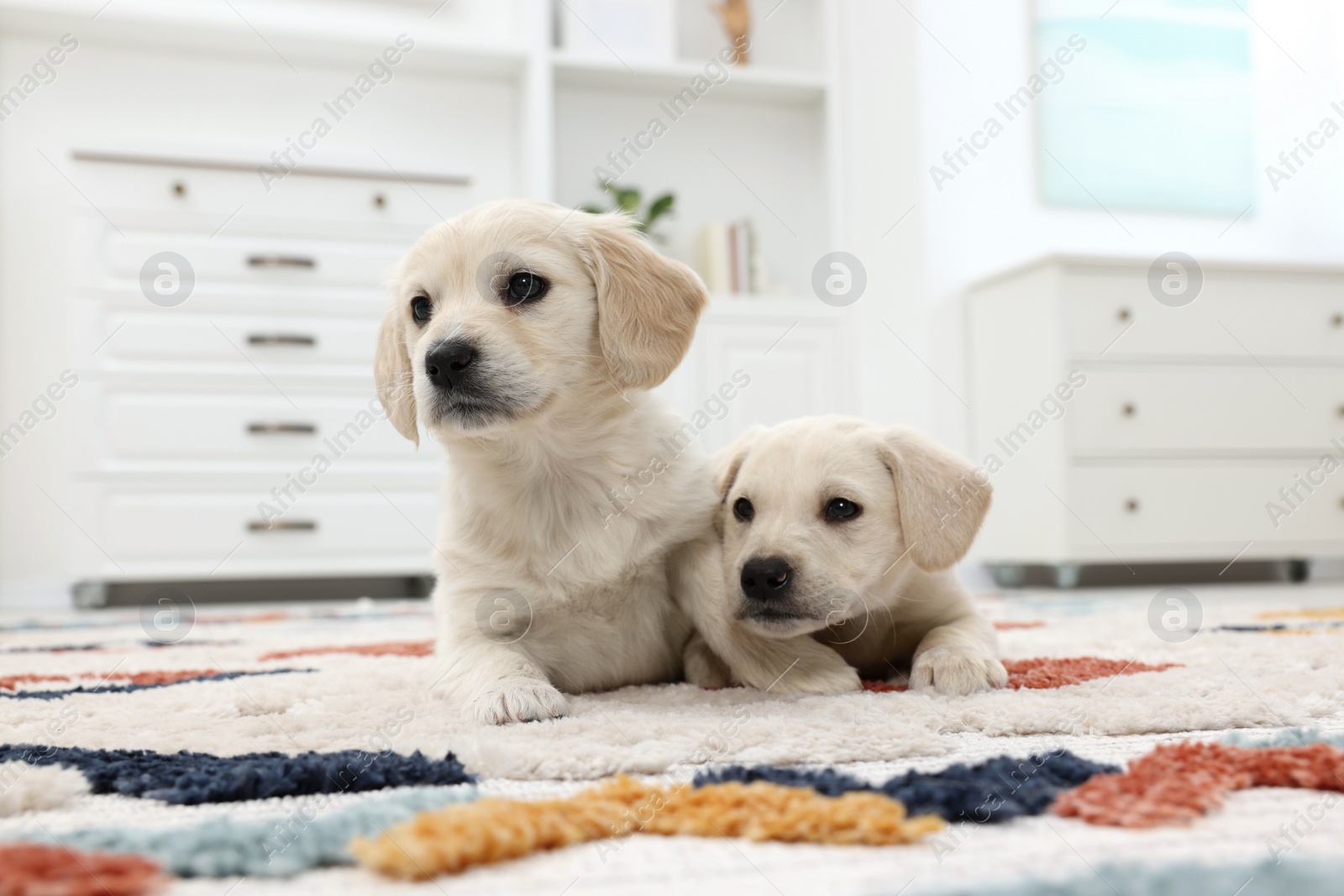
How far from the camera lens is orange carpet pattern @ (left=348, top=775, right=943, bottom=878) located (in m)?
0.67

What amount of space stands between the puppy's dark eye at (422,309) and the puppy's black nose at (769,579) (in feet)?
2.18

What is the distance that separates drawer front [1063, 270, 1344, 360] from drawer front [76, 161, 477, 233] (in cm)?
274

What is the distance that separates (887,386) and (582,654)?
3584mm

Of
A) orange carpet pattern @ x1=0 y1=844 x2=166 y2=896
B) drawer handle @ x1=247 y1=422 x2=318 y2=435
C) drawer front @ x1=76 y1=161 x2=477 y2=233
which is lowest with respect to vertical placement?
orange carpet pattern @ x1=0 y1=844 x2=166 y2=896

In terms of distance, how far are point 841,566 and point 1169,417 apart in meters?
3.39

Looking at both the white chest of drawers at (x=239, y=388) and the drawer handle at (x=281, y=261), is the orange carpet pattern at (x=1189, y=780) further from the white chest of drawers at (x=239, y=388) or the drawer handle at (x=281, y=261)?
the drawer handle at (x=281, y=261)

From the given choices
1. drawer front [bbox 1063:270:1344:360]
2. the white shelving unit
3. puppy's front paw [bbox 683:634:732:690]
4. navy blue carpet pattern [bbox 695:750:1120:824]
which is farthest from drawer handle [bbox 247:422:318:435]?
navy blue carpet pattern [bbox 695:750:1120:824]

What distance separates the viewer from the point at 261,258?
4.17 meters

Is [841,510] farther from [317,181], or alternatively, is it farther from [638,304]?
[317,181]

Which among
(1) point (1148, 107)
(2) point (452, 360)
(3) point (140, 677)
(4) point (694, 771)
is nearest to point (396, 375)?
(2) point (452, 360)

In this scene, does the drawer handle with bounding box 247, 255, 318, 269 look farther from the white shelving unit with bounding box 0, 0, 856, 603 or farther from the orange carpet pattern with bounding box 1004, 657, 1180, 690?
the orange carpet pattern with bounding box 1004, 657, 1180, 690

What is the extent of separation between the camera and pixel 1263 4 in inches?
220

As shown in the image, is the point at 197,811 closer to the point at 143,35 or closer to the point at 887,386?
the point at 887,386

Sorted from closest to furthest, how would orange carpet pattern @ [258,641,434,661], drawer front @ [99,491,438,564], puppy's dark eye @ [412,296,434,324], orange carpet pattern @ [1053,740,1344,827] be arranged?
1. orange carpet pattern @ [1053,740,1344,827]
2. puppy's dark eye @ [412,296,434,324]
3. orange carpet pattern @ [258,641,434,661]
4. drawer front @ [99,491,438,564]
